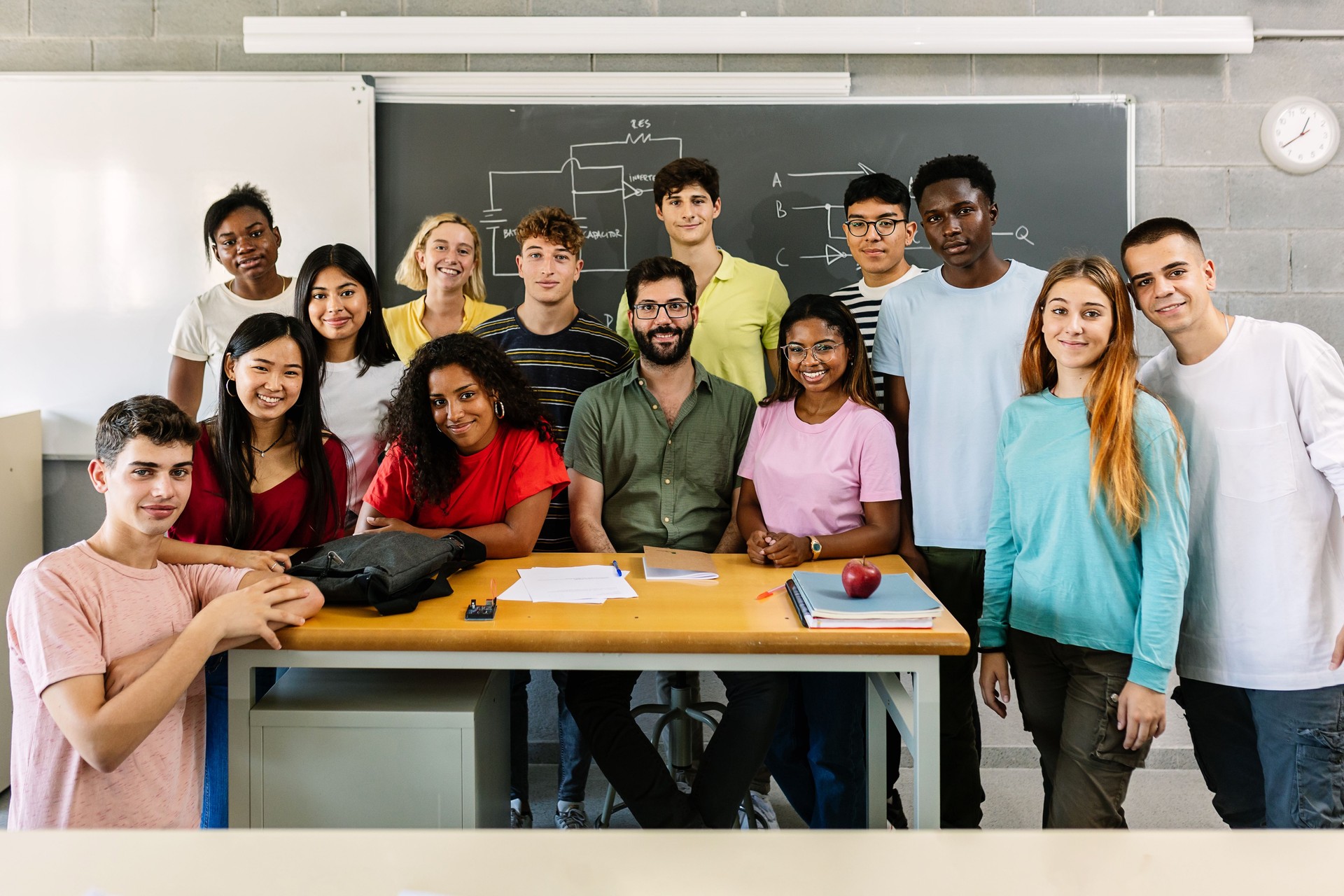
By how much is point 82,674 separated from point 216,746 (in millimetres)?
578

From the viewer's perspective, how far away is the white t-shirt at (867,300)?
2.77 metres

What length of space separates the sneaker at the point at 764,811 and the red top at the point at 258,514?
140 centimetres

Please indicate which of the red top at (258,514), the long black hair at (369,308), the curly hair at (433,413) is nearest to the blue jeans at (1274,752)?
the curly hair at (433,413)

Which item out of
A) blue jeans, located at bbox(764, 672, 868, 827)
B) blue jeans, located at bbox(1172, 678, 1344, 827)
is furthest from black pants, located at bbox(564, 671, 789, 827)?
blue jeans, located at bbox(1172, 678, 1344, 827)

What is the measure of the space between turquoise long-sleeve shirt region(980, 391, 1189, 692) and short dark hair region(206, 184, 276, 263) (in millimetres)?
2450

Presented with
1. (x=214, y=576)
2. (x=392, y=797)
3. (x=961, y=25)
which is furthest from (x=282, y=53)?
(x=392, y=797)

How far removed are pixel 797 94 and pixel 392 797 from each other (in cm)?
241

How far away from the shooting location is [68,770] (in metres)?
1.49

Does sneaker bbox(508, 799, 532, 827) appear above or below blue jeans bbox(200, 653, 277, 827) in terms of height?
below

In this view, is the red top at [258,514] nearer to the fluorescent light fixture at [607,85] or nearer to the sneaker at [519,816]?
the sneaker at [519,816]

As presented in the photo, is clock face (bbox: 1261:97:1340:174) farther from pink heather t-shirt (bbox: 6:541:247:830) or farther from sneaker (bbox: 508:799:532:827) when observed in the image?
pink heather t-shirt (bbox: 6:541:247:830)

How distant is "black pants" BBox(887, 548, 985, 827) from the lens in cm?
231

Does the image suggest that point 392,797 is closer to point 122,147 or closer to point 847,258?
point 847,258

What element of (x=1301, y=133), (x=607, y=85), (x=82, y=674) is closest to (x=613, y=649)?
(x=82, y=674)
